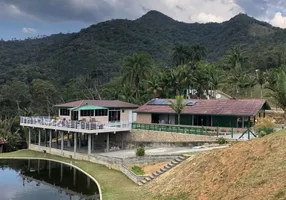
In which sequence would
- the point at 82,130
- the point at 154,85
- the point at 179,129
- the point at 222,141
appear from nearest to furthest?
the point at 222,141, the point at 179,129, the point at 82,130, the point at 154,85

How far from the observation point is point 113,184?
24547mm

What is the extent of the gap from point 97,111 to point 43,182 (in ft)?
47.6

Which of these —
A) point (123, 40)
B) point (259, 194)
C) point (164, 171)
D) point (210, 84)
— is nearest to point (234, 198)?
point (259, 194)

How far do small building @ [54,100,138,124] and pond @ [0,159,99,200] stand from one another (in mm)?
7157

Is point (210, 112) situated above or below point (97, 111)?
above

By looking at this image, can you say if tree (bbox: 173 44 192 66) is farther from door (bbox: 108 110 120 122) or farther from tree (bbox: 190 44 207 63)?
door (bbox: 108 110 120 122)

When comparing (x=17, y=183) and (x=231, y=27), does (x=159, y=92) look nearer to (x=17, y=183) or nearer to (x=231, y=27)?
(x=17, y=183)

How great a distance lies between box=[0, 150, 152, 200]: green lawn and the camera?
20609mm

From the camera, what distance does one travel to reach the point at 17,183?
2944 cm

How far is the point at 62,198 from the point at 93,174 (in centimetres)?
512

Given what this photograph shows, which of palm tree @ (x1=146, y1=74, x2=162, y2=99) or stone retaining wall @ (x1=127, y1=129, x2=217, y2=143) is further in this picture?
palm tree @ (x1=146, y1=74, x2=162, y2=99)

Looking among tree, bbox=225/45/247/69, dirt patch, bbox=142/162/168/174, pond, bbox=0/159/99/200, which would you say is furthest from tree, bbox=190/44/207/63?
dirt patch, bbox=142/162/168/174

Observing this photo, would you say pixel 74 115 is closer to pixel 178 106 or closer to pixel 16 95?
pixel 178 106

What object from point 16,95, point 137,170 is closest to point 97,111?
point 137,170
